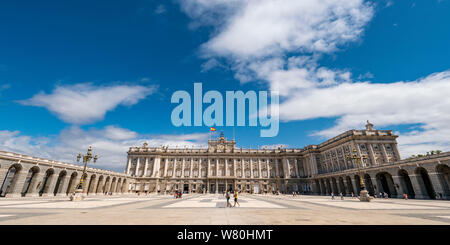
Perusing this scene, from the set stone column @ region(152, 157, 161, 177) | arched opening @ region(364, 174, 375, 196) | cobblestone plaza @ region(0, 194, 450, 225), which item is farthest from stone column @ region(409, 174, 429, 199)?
stone column @ region(152, 157, 161, 177)

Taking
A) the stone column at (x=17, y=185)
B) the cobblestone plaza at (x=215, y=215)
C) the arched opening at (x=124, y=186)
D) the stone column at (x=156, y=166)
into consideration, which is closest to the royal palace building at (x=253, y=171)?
the stone column at (x=17, y=185)

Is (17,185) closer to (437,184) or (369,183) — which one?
(437,184)

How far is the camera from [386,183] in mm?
40656

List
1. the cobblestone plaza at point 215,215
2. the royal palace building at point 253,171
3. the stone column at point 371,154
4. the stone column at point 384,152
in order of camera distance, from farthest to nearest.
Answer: the stone column at point 384,152, the stone column at point 371,154, the royal palace building at point 253,171, the cobblestone plaza at point 215,215

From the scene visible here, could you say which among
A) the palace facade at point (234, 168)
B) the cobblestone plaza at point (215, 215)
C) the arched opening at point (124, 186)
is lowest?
the cobblestone plaza at point (215, 215)

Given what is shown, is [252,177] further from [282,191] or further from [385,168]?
[385,168]

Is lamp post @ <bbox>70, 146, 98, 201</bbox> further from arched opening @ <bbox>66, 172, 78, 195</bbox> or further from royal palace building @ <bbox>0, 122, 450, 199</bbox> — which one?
arched opening @ <bbox>66, 172, 78, 195</bbox>

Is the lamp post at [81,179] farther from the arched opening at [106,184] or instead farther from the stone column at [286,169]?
the stone column at [286,169]

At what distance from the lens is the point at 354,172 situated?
42875 mm

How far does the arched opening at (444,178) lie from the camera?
27.5m

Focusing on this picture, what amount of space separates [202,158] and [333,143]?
43.3 meters

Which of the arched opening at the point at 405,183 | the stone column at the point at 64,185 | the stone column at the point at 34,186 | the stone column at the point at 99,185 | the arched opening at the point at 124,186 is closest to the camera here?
the stone column at the point at 34,186

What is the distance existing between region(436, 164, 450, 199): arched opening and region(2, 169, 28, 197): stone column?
62922 mm
